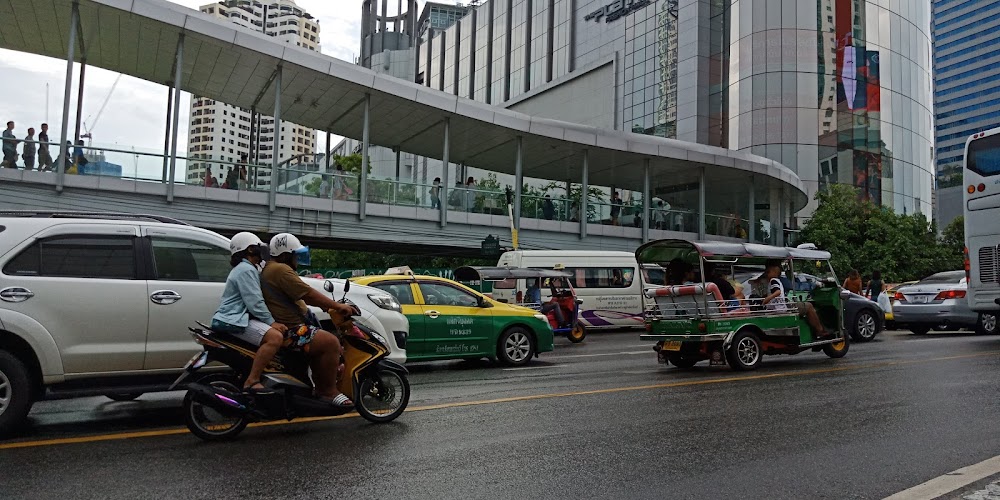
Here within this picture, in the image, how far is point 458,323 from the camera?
11.7 m

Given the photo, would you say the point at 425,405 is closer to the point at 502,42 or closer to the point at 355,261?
the point at 355,261

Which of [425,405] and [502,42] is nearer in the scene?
[425,405]

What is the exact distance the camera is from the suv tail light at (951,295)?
16562mm

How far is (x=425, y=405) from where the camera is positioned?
308 inches

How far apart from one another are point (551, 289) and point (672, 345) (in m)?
7.69

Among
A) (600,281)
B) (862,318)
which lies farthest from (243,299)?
(600,281)

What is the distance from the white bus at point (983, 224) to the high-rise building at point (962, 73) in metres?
120

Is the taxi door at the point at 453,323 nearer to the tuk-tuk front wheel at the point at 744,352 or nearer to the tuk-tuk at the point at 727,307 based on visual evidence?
the tuk-tuk at the point at 727,307

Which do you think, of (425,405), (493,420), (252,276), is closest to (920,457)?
(493,420)

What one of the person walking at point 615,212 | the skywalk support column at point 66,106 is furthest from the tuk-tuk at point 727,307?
the person walking at point 615,212

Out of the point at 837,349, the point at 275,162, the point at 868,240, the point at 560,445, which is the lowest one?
the point at 560,445

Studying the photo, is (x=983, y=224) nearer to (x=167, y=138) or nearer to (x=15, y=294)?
(x=15, y=294)

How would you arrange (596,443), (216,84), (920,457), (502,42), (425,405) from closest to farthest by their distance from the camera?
(920,457) → (596,443) → (425,405) → (216,84) → (502,42)

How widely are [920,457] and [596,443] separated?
2.32 metres
